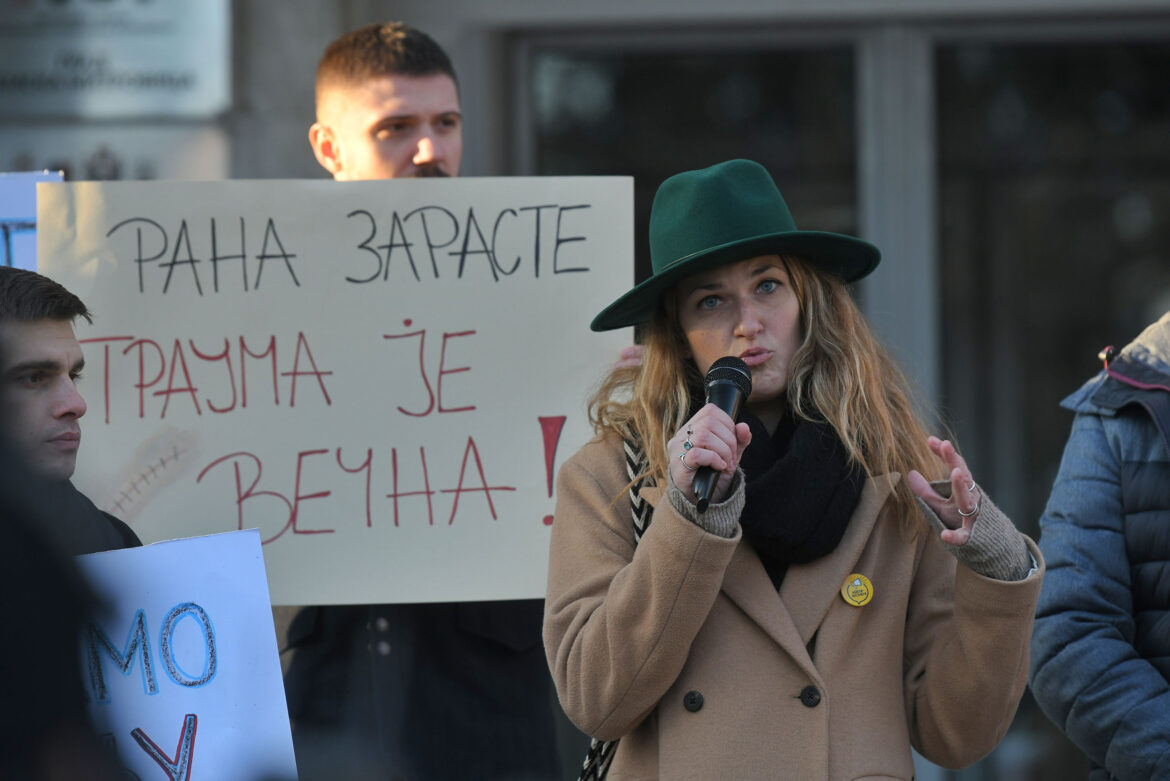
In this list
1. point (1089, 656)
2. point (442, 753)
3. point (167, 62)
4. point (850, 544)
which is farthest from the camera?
point (167, 62)

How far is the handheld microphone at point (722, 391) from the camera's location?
6.68 feet

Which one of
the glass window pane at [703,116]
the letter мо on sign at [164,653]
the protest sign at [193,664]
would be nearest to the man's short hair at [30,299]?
the protest sign at [193,664]

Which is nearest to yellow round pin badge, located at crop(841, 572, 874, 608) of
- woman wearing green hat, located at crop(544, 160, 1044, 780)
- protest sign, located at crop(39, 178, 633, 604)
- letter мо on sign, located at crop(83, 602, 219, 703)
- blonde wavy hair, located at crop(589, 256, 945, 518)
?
woman wearing green hat, located at crop(544, 160, 1044, 780)

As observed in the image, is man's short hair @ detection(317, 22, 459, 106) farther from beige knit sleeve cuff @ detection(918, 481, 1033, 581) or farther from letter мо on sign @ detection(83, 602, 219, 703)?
beige knit sleeve cuff @ detection(918, 481, 1033, 581)

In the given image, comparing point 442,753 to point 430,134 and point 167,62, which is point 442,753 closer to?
point 430,134

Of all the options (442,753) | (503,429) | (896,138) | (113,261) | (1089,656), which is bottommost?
(442,753)

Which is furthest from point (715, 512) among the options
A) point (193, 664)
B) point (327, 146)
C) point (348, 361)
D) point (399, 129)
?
point (327, 146)

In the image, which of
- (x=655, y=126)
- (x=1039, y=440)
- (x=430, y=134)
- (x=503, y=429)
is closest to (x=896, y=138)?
(x=655, y=126)

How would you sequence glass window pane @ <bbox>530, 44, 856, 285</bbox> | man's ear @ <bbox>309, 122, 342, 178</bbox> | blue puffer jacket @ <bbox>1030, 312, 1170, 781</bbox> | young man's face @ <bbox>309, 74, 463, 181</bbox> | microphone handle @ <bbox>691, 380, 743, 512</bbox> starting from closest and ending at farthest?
microphone handle @ <bbox>691, 380, 743, 512</bbox>, blue puffer jacket @ <bbox>1030, 312, 1170, 781</bbox>, young man's face @ <bbox>309, 74, 463, 181</bbox>, man's ear @ <bbox>309, 122, 342, 178</bbox>, glass window pane @ <bbox>530, 44, 856, 285</bbox>

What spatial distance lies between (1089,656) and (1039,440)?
315 cm

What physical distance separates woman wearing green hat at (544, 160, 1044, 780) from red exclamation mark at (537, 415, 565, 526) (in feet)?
1.45

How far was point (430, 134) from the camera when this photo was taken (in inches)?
126

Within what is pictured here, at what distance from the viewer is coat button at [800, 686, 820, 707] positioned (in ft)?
7.00

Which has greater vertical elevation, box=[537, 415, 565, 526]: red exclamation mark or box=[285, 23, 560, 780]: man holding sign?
box=[537, 415, 565, 526]: red exclamation mark
